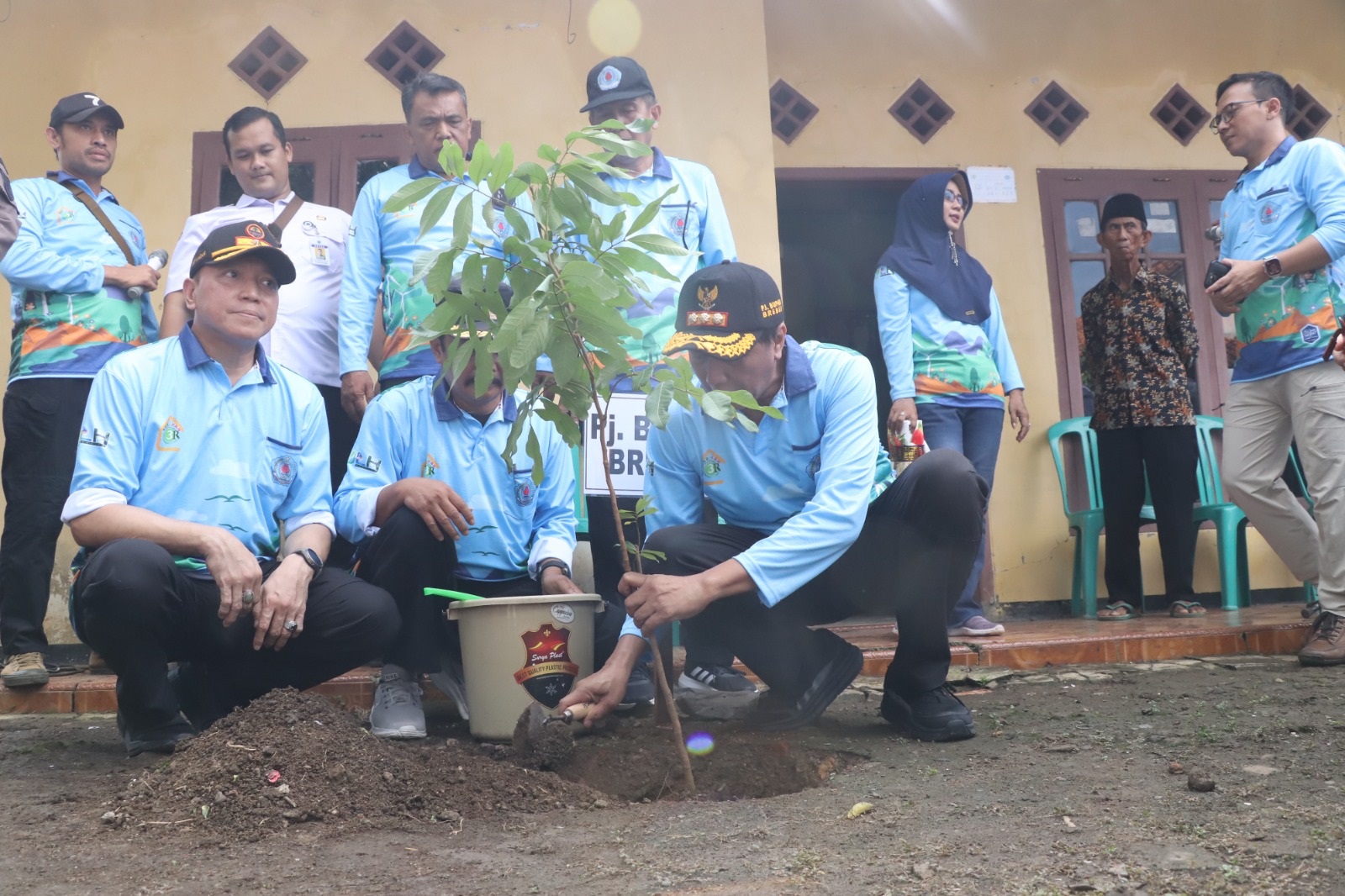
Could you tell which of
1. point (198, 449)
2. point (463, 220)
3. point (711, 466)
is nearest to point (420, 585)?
point (198, 449)

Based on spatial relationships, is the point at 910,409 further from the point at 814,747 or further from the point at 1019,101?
the point at 1019,101

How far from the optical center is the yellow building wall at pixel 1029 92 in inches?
243

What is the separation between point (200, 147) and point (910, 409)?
3455mm

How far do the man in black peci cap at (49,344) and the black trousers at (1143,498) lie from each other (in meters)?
4.39

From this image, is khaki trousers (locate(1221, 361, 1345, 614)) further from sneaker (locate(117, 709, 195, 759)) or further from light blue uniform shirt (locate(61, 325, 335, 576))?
sneaker (locate(117, 709, 195, 759))

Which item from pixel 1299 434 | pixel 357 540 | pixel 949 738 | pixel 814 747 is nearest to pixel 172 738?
pixel 357 540

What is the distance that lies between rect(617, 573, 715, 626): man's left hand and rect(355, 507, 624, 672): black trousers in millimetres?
779

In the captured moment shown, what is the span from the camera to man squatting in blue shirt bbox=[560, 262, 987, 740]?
2.86 metres

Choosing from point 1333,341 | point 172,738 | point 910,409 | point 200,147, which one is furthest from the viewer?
point 200,147

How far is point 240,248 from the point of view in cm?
311

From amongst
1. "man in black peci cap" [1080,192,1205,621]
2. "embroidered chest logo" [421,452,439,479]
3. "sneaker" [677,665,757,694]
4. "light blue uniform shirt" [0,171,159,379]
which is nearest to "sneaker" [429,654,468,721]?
"embroidered chest logo" [421,452,439,479]

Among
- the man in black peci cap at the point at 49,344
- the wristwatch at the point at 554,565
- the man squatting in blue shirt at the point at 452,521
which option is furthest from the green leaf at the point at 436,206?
the man in black peci cap at the point at 49,344

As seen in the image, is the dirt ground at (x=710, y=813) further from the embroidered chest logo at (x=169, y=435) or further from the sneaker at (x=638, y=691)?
the embroidered chest logo at (x=169, y=435)

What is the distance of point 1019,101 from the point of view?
6453 millimetres
